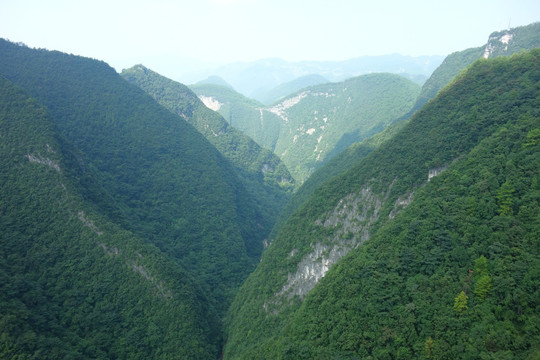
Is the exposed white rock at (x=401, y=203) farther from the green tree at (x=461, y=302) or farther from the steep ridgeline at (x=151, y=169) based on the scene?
the steep ridgeline at (x=151, y=169)

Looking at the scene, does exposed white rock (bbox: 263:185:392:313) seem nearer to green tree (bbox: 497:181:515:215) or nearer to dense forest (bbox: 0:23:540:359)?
dense forest (bbox: 0:23:540:359)

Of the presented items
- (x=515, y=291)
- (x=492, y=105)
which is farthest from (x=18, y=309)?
(x=492, y=105)

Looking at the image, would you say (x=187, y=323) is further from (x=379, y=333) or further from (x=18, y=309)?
(x=379, y=333)

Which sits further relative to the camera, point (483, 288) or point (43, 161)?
point (43, 161)

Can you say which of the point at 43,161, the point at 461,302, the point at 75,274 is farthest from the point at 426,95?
the point at 75,274

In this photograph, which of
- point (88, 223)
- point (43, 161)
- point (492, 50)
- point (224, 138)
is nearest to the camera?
point (88, 223)

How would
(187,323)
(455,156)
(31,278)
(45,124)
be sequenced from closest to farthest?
1. (455,156)
2. (31,278)
3. (187,323)
4. (45,124)

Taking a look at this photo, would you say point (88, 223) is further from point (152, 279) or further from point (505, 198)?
point (505, 198)
